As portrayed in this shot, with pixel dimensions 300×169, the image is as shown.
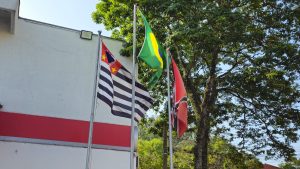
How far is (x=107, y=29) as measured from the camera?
16.6 m

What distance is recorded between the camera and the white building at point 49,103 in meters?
9.78

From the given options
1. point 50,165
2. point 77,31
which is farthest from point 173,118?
point 77,31

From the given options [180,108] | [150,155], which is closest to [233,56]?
[180,108]

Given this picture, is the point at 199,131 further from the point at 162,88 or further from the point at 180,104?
the point at 180,104

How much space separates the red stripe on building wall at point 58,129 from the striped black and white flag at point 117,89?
227 centimetres

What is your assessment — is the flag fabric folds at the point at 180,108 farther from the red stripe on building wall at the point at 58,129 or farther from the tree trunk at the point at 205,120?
the tree trunk at the point at 205,120

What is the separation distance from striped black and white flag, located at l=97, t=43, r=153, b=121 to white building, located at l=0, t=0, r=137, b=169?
2.39 metres

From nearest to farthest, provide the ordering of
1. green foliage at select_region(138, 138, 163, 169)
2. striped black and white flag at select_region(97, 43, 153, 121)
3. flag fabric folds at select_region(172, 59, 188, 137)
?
striped black and white flag at select_region(97, 43, 153, 121) → flag fabric folds at select_region(172, 59, 188, 137) → green foliage at select_region(138, 138, 163, 169)

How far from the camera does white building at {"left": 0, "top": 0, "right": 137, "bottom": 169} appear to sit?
9.78 m

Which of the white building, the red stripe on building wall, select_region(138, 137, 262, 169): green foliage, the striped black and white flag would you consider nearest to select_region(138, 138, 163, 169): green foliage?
select_region(138, 137, 262, 169): green foliage

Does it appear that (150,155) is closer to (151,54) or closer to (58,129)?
(58,129)

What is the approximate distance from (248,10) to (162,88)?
560 cm

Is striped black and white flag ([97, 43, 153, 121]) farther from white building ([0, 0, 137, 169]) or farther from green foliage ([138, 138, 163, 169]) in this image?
green foliage ([138, 138, 163, 169])

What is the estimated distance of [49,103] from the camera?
34.2 ft
